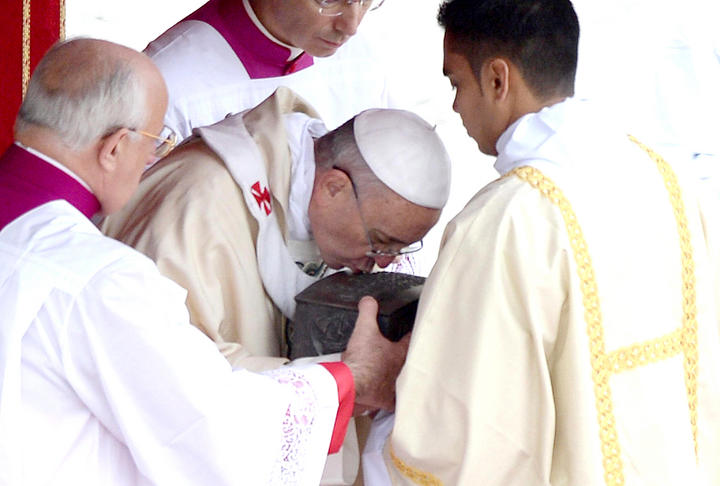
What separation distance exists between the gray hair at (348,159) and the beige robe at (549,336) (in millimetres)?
375

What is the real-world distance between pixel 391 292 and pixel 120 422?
0.80m

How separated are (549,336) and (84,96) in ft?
3.46

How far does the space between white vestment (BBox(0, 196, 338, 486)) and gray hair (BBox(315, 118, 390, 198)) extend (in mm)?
653

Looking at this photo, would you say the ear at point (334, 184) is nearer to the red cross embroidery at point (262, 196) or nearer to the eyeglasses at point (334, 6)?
the red cross embroidery at point (262, 196)

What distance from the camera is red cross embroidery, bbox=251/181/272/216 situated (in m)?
2.86

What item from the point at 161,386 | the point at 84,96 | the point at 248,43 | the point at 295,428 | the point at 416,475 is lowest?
the point at 416,475

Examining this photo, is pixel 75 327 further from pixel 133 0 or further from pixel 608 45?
pixel 133 0

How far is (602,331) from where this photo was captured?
2.47 metres

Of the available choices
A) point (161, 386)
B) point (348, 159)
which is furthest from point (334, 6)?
point (161, 386)

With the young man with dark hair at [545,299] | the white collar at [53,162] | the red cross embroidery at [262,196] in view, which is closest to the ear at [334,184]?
the red cross embroidery at [262,196]

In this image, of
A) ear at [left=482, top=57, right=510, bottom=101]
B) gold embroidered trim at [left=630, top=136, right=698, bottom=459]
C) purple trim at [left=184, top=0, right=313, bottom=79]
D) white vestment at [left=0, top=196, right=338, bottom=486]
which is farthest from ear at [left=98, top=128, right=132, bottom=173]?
purple trim at [left=184, top=0, right=313, bottom=79]

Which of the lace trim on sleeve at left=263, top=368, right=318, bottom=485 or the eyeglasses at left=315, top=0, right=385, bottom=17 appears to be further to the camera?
the eyeglasses at left=315, top=0, right=385, bottom=17

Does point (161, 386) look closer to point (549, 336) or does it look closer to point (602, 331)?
point (549, 336)

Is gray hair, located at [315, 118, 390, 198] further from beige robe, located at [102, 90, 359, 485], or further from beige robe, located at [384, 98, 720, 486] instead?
beige robe, located at [384, 98, 720, 486]
